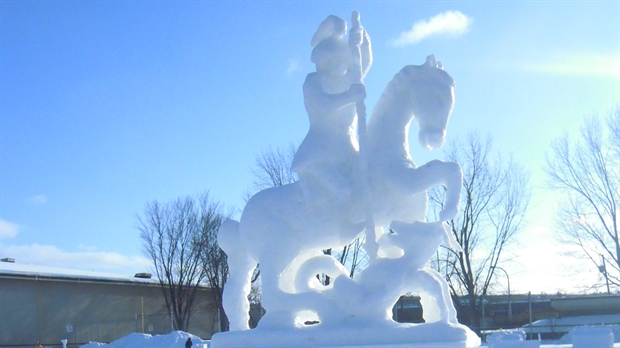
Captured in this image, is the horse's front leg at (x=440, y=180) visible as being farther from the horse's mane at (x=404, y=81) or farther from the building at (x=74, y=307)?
the building at (x=74, y=307)

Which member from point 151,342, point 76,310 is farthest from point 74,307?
point 151,342

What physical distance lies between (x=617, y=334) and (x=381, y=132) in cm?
1009

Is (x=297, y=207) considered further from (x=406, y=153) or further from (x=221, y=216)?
(x=221, y=216)

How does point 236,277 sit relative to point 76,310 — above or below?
below

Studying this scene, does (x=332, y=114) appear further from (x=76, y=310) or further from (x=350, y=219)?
(x=76, y=310)

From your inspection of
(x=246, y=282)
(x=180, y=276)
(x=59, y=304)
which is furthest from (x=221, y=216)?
(x=246, y=282)

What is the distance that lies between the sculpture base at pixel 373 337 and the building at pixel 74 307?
16.9 metres

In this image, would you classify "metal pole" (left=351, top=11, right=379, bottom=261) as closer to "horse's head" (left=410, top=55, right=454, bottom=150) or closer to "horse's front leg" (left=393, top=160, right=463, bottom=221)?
"horse's front leg" (left=393, top=160, right=463, bottom=221)

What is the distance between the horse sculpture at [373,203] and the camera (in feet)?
22.6

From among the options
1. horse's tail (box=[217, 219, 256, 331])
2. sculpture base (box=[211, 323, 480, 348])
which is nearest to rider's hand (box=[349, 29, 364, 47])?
horse's tail (box=[217, 219, 256, 331])

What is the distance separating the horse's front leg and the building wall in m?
16.1

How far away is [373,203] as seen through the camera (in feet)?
22.9

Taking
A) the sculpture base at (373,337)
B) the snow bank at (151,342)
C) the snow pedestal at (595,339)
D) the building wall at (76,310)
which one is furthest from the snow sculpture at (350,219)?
the building wall at (76,310)

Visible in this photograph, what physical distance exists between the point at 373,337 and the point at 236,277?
1.98 metres
